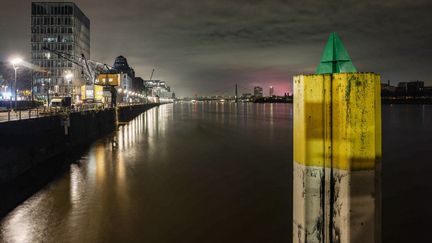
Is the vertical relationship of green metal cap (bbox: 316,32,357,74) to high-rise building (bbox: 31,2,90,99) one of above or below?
below

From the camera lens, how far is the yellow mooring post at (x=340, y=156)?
14.2 ft

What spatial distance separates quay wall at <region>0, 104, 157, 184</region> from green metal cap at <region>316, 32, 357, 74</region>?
61.5ft

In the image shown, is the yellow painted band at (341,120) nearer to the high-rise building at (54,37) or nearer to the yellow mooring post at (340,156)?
the yellow mooring post at (340,156)

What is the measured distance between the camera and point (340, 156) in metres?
4.35

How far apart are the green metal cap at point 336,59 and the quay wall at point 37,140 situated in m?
18.8

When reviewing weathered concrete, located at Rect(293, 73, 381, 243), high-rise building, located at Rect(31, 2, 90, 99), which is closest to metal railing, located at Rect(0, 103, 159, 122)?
weathered concrete, located at Rect(293, 73, 381, 243)

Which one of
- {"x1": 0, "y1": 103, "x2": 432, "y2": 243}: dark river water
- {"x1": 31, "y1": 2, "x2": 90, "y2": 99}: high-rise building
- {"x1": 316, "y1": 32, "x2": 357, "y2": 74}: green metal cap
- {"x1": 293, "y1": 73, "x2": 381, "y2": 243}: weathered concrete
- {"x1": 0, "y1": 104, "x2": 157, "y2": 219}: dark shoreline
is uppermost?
{"x1": 31, "y1": 2, "x2": 90, "y2": 99}: high-rise building

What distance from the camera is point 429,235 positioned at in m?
12.2

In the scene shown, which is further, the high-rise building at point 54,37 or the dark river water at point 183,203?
the high-rise building at point 54,37

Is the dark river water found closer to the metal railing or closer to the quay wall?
the quay wall

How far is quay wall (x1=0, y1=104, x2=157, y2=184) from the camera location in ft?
63.1

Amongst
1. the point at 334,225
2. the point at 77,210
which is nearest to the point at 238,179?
the point at 77,210

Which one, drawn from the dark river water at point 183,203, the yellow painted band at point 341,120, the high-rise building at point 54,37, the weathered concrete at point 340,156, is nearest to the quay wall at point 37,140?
the dark river water at point 183,203

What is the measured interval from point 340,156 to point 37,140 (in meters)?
24.4
